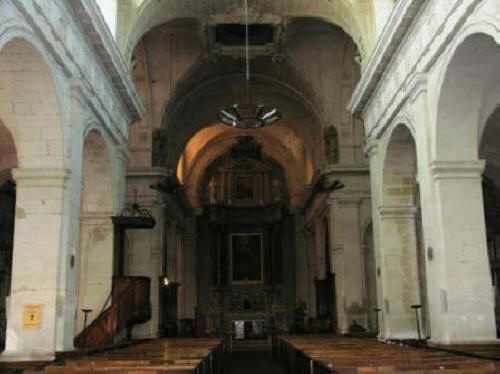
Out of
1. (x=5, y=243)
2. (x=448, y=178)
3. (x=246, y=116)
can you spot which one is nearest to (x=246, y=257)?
(x=5, y=243)

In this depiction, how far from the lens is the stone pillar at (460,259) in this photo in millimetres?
10695

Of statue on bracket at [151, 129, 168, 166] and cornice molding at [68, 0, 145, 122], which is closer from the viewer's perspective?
cornice molding at [68, 0, 145, 122]

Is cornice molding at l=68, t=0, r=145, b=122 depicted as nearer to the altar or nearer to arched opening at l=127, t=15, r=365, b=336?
arched opening at l=127, t=15, r=365, b=336

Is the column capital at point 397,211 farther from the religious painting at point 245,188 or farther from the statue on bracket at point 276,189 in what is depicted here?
the religious painting at point 245,188

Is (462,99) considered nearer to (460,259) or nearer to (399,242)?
(460,259)

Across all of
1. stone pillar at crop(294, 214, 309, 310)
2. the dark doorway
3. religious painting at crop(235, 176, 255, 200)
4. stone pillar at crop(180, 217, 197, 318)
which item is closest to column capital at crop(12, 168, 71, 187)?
the dark doorway

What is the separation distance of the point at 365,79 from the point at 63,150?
23.8 ft

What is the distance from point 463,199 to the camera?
36.8ft

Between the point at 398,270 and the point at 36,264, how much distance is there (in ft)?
26.4

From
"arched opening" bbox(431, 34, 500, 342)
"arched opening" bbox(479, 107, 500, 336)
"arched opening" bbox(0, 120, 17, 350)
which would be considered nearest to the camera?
"arched opening" bbox(431, 34, 500, 342)

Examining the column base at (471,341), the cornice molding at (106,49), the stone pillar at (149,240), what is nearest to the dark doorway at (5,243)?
the stone pillar at (149,240)

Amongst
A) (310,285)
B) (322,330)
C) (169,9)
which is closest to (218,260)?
(310,285)

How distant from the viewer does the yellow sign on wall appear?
34.5 feet

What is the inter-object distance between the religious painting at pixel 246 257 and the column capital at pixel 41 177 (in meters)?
21.2
